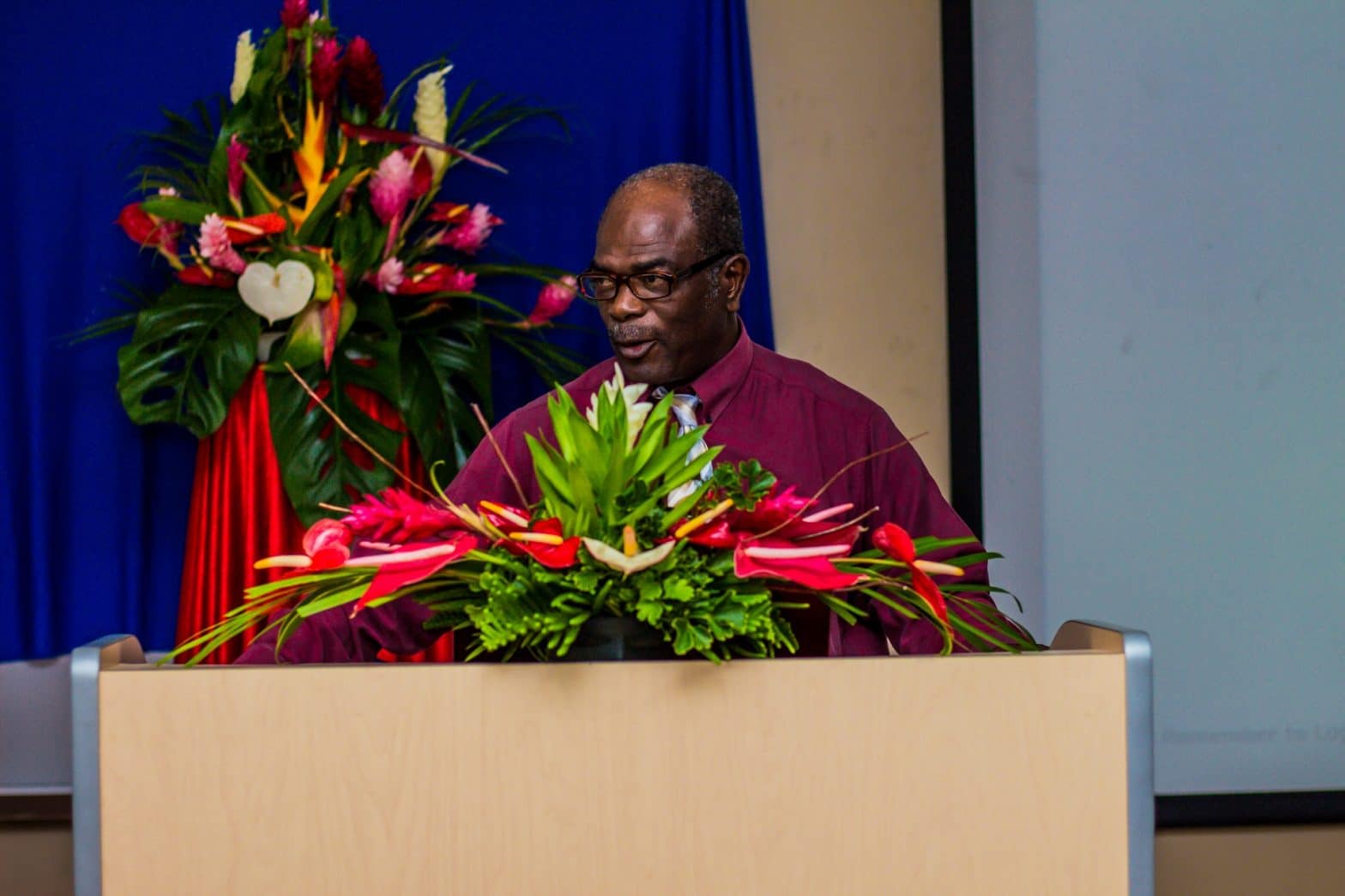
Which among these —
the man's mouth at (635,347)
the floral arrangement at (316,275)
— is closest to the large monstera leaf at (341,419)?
the floral arrangement at (316,275)

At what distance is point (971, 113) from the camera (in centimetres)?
301

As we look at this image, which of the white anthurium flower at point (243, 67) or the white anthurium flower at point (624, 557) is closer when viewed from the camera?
the white anthurium flower at point (624, 557)

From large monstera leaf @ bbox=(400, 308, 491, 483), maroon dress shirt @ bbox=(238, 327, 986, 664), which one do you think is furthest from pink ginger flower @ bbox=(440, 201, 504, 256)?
maroon dress shirt @ bbox=(238, 327, 986, 664)

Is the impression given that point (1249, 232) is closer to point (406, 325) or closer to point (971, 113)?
point (971, 113)

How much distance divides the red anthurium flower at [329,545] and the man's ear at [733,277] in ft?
3.06

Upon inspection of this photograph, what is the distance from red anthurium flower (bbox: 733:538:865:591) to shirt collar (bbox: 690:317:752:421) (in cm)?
90

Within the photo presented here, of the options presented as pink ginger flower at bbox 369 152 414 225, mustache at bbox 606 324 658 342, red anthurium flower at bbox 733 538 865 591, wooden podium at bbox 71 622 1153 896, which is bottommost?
wooden podium at bbox 71 622 1153 896

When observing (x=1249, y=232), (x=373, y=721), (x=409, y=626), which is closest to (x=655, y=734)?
(x=373, y=721)

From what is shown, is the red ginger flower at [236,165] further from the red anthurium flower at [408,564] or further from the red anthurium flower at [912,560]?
the red anthurium flower at [912,560]

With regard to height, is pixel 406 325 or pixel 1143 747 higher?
pixel 406 325

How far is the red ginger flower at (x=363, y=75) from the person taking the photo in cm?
257

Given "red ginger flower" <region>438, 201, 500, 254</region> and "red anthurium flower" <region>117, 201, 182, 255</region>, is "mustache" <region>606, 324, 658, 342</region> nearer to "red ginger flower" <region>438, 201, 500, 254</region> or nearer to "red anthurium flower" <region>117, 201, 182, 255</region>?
"red ginger flower" <region>438, 201, 500, 254</region>

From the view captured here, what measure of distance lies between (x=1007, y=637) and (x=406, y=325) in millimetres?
1734

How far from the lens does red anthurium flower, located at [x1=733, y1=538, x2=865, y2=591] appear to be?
3.28ft
